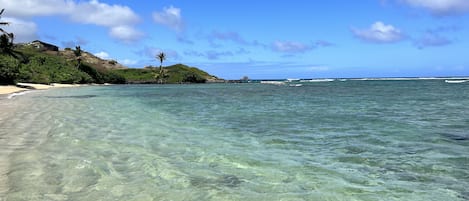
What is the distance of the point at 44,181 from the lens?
8891 millimetres

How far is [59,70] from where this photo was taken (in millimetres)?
135000

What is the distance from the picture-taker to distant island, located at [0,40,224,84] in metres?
97.8

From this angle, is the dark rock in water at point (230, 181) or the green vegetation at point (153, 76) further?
the green vegetation at point (153, 76)

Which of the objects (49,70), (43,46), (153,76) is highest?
(43,46)

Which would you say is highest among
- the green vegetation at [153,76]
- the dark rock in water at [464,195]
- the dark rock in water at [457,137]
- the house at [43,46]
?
the house at [43,46]

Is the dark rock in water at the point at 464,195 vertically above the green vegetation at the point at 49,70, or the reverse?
the green vegetation at the point at 49,70

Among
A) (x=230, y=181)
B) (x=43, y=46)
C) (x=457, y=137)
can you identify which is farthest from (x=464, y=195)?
(x=43, y=46)

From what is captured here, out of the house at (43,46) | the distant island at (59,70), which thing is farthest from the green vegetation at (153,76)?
the house at (43,46)

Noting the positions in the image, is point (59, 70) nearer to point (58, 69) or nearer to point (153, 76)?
point (58, 69)

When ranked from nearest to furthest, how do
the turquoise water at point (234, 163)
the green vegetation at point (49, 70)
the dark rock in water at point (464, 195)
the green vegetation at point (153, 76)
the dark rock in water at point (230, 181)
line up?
the dark rock in water at point (464, 195) → the turquoise water at point (234, 163) → the dark rock in water at point (230, 181) → the green vegetation at point (49, 70) → the green vegetation at point (153, 76)

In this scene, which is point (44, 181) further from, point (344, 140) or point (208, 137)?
point (344, 140)

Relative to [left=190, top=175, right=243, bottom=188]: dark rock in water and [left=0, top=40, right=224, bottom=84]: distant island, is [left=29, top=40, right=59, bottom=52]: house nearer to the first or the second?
[left=0, top=40, right=224, bottom=84]: distant island

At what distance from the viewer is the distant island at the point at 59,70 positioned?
9781 centimetres

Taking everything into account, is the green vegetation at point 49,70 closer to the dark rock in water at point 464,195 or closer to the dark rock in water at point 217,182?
the dark rock in water at point 217,182
